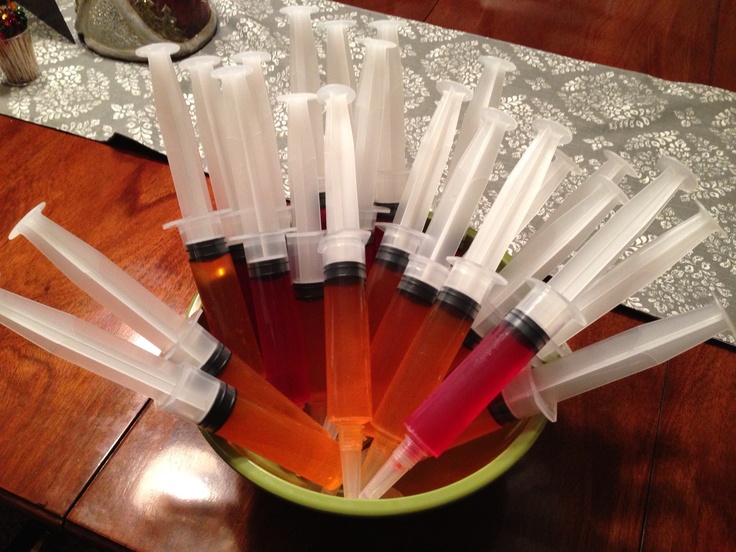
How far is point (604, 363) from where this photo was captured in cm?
31

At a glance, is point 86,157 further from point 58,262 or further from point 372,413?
point 372,413

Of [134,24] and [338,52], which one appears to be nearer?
[338,52]

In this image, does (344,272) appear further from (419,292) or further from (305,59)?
(305,59)

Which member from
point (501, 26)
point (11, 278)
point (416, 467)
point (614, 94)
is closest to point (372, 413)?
Result: point (416, 467)

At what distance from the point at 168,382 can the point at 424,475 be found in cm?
15

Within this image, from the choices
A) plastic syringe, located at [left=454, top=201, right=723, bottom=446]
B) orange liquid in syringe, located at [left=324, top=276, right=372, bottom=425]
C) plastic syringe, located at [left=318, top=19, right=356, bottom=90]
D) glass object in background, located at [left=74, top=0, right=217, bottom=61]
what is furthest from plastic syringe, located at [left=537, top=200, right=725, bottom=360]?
glass object in background, located at [left=74, top=0, right=217, bottom=61]

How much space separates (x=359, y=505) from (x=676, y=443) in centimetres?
26

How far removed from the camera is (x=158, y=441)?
390 mm

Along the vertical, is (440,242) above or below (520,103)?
above

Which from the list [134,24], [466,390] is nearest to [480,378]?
[466,390]

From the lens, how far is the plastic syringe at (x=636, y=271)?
0.31 m

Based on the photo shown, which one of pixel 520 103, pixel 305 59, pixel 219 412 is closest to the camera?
pixel 219 412

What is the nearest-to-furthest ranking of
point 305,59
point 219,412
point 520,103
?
point 219,412, point 305,59, point 520,103

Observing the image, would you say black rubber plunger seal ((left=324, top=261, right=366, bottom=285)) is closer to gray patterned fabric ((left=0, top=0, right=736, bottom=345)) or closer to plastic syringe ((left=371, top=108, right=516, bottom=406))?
plastic syringe ((left=371, top=108, right=516, bottom=406))
